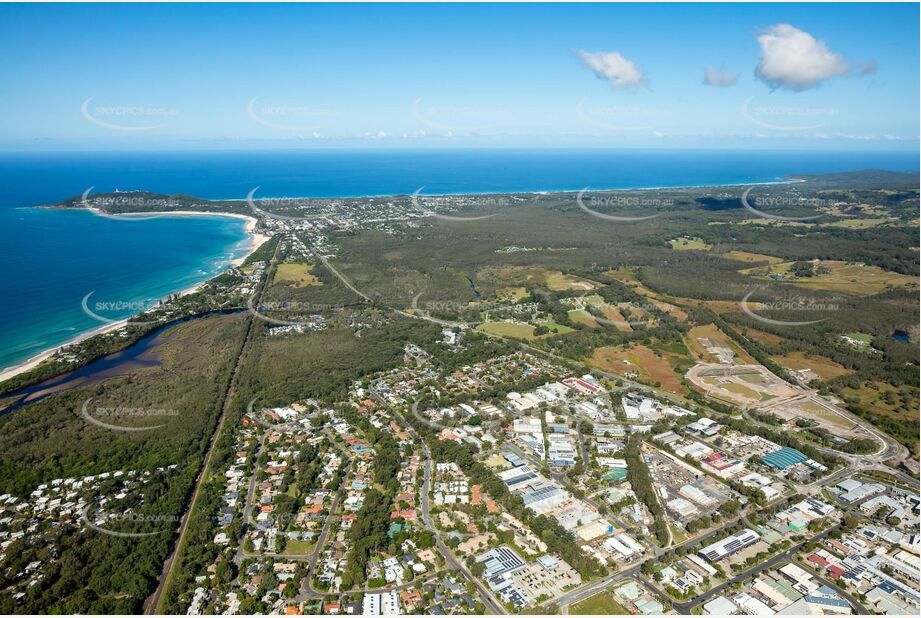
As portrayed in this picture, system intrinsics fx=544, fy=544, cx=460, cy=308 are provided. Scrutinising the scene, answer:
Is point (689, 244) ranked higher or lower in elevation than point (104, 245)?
lower

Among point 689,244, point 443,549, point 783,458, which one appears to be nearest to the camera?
point 443,549

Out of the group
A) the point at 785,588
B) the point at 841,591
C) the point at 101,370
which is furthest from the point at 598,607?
the point at 101,370

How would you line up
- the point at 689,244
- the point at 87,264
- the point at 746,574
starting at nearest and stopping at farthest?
the point at 746,574
the point at 87,264
the point at 689,244

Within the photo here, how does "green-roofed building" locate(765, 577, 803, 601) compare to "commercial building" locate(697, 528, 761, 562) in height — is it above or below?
below

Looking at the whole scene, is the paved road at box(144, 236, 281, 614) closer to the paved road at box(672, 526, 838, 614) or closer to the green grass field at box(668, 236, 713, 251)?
the paved road at box(672, 526, 838, 614)

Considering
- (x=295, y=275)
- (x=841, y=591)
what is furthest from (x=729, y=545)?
(x=295, y=275)

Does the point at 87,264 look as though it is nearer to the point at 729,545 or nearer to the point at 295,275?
the point at 295,275

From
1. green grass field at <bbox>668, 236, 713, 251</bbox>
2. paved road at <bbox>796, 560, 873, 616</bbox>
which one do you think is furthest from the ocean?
green grass field at <bbox>668, 236, 713, 251</bbox>

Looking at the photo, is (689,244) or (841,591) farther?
(689,244)

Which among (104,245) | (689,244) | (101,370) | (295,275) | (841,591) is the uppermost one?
(104,245)

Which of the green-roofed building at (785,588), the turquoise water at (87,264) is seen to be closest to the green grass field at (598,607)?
the green-roofed building at (785,588)
